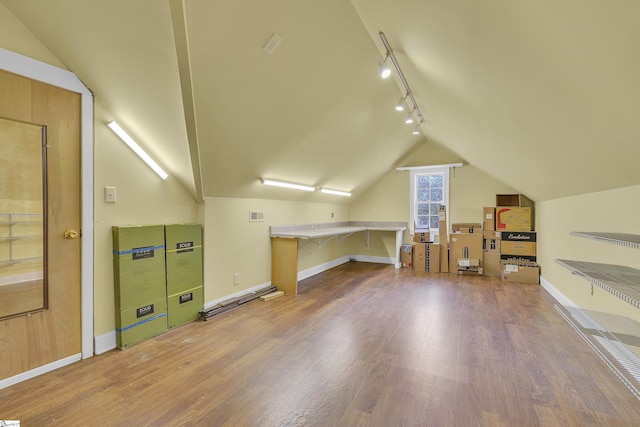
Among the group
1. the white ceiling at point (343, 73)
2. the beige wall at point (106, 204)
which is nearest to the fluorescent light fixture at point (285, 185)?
the white ceiling at point (343, 73)

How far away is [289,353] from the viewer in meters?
2.47

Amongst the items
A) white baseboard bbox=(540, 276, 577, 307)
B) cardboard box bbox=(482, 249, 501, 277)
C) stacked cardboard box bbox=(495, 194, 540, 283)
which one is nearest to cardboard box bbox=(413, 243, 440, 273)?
cardboard box bbox=(482, 249, 501, 277)

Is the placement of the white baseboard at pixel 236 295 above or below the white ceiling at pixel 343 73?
below

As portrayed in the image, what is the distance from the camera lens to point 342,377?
6.96 feet

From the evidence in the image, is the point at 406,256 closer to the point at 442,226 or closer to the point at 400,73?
the point at 442,226

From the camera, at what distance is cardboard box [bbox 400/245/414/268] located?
613 cm

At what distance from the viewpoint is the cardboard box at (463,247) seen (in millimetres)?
5500

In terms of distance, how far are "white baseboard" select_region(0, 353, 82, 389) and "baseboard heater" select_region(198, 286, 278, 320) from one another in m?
1.11

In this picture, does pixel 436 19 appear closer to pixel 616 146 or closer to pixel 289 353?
pixel 616 146

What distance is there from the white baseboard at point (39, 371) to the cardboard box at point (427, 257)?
17.4ft

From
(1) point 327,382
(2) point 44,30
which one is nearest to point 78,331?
(1) point 327,382

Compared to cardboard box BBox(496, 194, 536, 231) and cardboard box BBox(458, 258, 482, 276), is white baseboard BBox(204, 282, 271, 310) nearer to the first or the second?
cardboard box BBox(458, 258, 482, 276)

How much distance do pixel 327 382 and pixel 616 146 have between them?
2260 millimetres

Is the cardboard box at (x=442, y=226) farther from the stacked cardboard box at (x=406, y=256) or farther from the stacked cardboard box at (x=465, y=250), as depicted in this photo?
the stacked cardboard box at (x=406, y=256)
